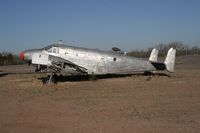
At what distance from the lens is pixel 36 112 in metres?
8.90

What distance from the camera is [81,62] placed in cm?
1817

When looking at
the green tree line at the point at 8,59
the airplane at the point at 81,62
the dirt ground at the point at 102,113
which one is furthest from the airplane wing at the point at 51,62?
the green tree line at the point at 8,59

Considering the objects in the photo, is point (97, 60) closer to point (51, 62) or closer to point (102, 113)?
point (51, 62)

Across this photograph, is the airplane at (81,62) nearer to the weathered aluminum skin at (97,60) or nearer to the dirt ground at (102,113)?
the weathered aluminum skin at (97,60)

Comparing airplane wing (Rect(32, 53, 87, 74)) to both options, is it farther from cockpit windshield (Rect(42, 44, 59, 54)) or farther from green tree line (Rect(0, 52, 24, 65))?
green tree line (Rect(0, 52, 24, 65))

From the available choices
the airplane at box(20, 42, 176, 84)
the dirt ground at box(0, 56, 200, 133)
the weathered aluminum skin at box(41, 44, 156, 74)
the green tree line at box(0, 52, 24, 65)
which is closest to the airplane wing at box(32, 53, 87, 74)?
the airplane at box(20, 42, 176, 84)

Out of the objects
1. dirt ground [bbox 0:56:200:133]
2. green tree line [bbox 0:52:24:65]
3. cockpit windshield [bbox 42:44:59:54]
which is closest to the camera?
dirt ground [bbox 0:56:200:133]

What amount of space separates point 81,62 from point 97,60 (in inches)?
44.3

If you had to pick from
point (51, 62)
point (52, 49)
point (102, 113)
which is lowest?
point (102, 113)

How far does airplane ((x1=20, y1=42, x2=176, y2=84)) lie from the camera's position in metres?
17.2

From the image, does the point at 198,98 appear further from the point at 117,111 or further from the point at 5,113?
the point at 5,113

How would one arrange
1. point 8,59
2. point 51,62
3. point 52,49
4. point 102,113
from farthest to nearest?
1. point 8,59
2. point 52,49
3. point 51,62
4. point 102,113

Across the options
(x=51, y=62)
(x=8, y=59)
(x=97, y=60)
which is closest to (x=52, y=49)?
(x=51, y=62)

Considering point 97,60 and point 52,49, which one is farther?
point 97,60
